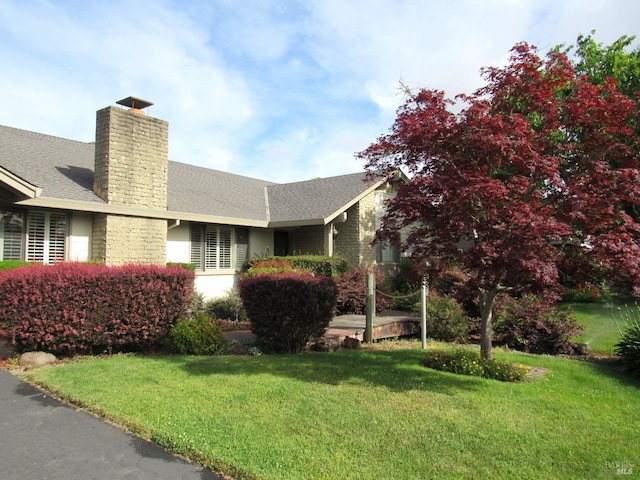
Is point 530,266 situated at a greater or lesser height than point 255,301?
greater

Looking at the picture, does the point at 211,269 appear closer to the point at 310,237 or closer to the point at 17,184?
the point at 310,237

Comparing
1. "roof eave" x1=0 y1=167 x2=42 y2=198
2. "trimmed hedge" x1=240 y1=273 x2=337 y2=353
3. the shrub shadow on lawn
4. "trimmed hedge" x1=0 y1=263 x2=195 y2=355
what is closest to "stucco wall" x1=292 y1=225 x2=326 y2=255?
"trimmed hedge" x1=240 y1=273 x2=337 y2=353

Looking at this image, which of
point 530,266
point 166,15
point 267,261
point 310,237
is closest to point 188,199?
point 267,261

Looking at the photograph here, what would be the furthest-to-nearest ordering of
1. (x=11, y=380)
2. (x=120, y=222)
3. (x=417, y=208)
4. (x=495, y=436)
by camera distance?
1. (x=120, y=222)
2. (x=11, y=380)
3. (x=417, y=208)
4. (x=495, y=436)

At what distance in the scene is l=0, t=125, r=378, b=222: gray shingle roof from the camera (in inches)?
489

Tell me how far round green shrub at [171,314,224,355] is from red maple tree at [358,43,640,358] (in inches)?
184

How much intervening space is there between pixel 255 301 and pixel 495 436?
562 cm

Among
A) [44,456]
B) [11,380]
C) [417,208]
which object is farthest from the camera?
[11,380]

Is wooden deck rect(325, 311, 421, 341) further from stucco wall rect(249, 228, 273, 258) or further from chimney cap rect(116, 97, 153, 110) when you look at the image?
chimney cap rect(116, 97, 153, 110)

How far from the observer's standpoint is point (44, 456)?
14.0 feet

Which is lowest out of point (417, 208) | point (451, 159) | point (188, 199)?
point (417, 208)

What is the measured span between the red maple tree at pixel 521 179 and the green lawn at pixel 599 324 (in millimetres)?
6514

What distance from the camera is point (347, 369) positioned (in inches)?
294

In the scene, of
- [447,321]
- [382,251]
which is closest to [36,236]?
[447,321]
